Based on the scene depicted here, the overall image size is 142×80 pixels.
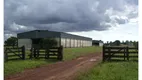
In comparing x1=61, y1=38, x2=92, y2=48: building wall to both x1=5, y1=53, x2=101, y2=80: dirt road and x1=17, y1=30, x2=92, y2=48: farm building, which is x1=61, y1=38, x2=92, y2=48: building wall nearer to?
x1=17, y1=30, x2=92, y2=48: farm building

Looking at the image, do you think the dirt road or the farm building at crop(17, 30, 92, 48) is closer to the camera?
the dirt road

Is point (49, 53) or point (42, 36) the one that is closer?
point (49, 53)

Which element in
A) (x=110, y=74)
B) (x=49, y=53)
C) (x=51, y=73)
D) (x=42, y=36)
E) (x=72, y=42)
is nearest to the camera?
(x=110, y=74)

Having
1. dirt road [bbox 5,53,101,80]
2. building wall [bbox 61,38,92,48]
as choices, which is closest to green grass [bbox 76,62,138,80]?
dirt road [bbox 5,53,101,80]

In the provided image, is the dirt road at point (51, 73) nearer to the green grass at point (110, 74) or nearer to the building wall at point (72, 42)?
the green grass at point (110, 74)

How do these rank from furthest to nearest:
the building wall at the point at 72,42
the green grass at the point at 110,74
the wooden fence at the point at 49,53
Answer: the building wall at the point at 72,42 → the wooden fence at the point at 49,53 → the green grass at the point at 110,74

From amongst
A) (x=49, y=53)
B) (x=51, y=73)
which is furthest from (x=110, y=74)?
(x=49, y=53)

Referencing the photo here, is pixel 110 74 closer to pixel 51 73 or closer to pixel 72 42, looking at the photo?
pixel 51 73

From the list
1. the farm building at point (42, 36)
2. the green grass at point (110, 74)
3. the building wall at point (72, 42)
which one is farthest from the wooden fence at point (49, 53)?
the building wall at point (72, 42)

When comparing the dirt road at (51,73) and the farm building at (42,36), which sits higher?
the farm building at (42,36)

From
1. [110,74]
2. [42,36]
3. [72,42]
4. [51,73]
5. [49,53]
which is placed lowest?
[51,73]

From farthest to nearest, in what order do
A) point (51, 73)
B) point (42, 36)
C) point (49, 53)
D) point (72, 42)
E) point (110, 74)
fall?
point (72, 42), point (42, 36), point (49, 53), point (51, 73), point (110, 74)

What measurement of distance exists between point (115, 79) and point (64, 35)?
1677 inches

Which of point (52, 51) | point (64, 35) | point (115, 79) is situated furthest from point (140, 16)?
point (64, 35)
